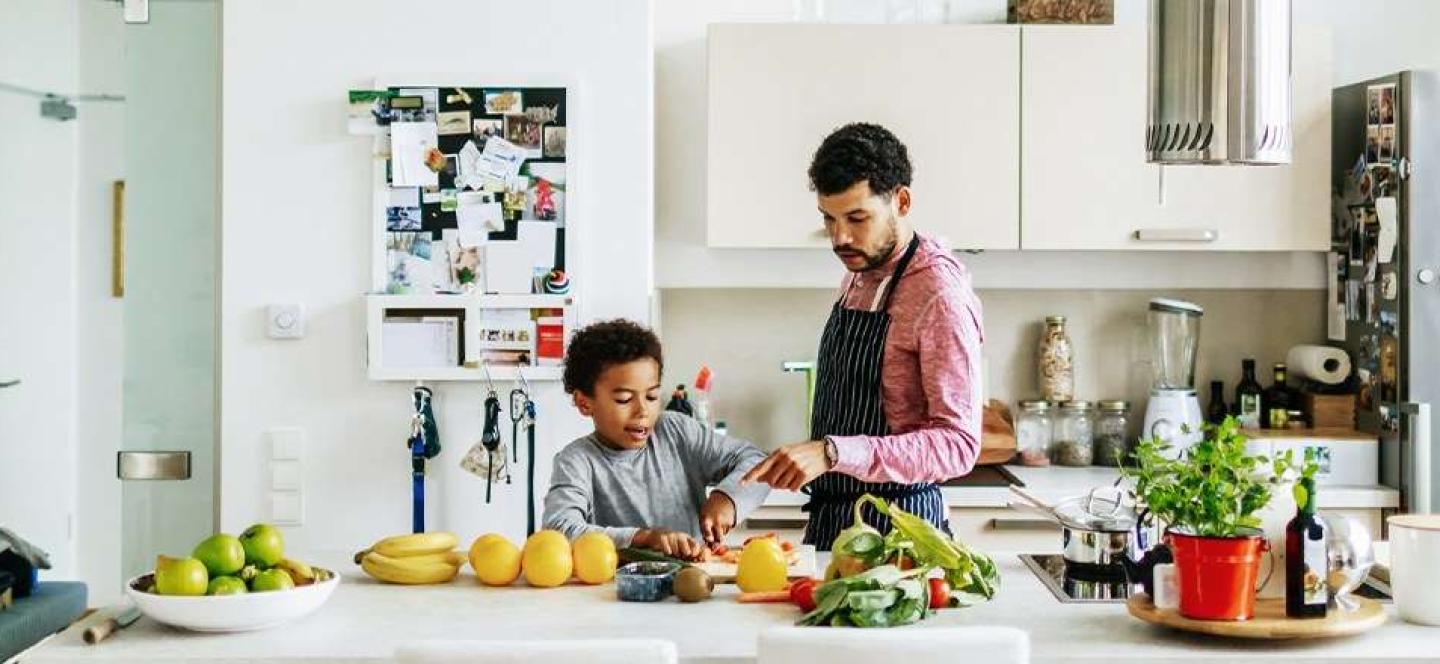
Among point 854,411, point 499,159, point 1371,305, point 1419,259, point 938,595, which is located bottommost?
point 938,595

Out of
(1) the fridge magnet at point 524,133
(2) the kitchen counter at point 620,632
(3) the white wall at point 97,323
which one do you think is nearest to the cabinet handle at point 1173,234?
(1) the fridge magnet at point 524,133

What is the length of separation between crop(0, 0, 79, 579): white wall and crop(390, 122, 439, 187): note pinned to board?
6.84 feet

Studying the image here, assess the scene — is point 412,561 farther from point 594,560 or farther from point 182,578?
point 182,578

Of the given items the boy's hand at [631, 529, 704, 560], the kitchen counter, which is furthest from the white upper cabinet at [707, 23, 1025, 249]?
the kitchen counter

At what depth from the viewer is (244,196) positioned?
3803mm

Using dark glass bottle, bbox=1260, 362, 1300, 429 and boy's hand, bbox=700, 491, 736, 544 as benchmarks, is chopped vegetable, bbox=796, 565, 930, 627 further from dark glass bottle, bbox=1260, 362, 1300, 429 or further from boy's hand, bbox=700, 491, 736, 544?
dark glass bottle, bbox=1260, 362, 1300, 429

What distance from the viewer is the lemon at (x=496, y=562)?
99.3 inches

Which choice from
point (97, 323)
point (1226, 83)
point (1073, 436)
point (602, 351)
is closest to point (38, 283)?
point (97, 323)

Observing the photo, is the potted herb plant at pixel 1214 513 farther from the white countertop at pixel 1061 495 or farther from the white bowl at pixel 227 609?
the white countertop at pixel 1061 495

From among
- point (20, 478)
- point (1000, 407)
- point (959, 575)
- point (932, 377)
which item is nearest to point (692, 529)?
point (932, 377)

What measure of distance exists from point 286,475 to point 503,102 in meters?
1.04

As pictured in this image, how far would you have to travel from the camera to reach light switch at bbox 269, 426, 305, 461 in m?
3.82

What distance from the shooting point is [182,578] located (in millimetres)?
2227

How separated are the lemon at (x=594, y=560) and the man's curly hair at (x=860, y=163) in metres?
0.76
